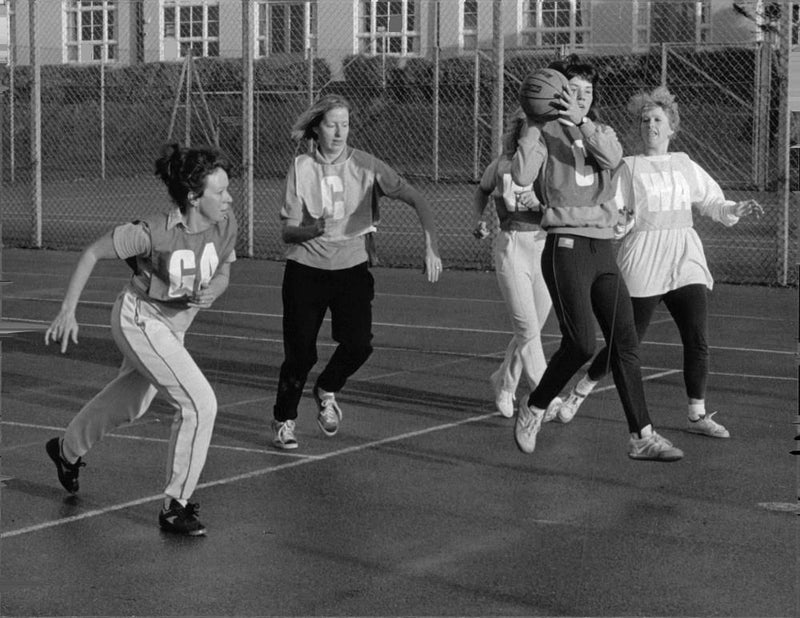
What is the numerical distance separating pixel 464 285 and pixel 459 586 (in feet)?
35.6

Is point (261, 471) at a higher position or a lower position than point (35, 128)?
lower

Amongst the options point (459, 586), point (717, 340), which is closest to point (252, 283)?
point (717, 340)

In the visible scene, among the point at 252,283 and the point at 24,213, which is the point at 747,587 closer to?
the point at 252,283

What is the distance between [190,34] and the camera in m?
34.9

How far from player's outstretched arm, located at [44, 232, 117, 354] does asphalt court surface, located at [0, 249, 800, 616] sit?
2.75 feet

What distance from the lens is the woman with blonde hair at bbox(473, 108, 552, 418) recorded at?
905 centimetres

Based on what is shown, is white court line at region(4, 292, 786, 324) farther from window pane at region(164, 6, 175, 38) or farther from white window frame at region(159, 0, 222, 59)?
window pane at region(164, 6, 175, 38)

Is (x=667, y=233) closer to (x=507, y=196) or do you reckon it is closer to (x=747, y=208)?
(x=747, y=208)

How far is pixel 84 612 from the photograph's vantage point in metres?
5.44

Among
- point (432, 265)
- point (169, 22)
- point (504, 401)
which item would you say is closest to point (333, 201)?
point (432, 265)

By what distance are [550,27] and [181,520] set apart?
24937 millimetres

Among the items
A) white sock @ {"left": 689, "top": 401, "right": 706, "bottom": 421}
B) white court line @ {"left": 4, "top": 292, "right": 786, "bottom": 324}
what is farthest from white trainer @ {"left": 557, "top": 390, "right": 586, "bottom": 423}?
white court line @ {"left": 4, "top": 292, "right": 786, "bottom": 324}

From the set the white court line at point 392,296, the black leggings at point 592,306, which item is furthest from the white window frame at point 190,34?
the black leggings at point 592,306

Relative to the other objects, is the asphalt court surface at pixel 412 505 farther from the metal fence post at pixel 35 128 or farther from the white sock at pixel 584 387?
the metal fence post at pixel 35 128
